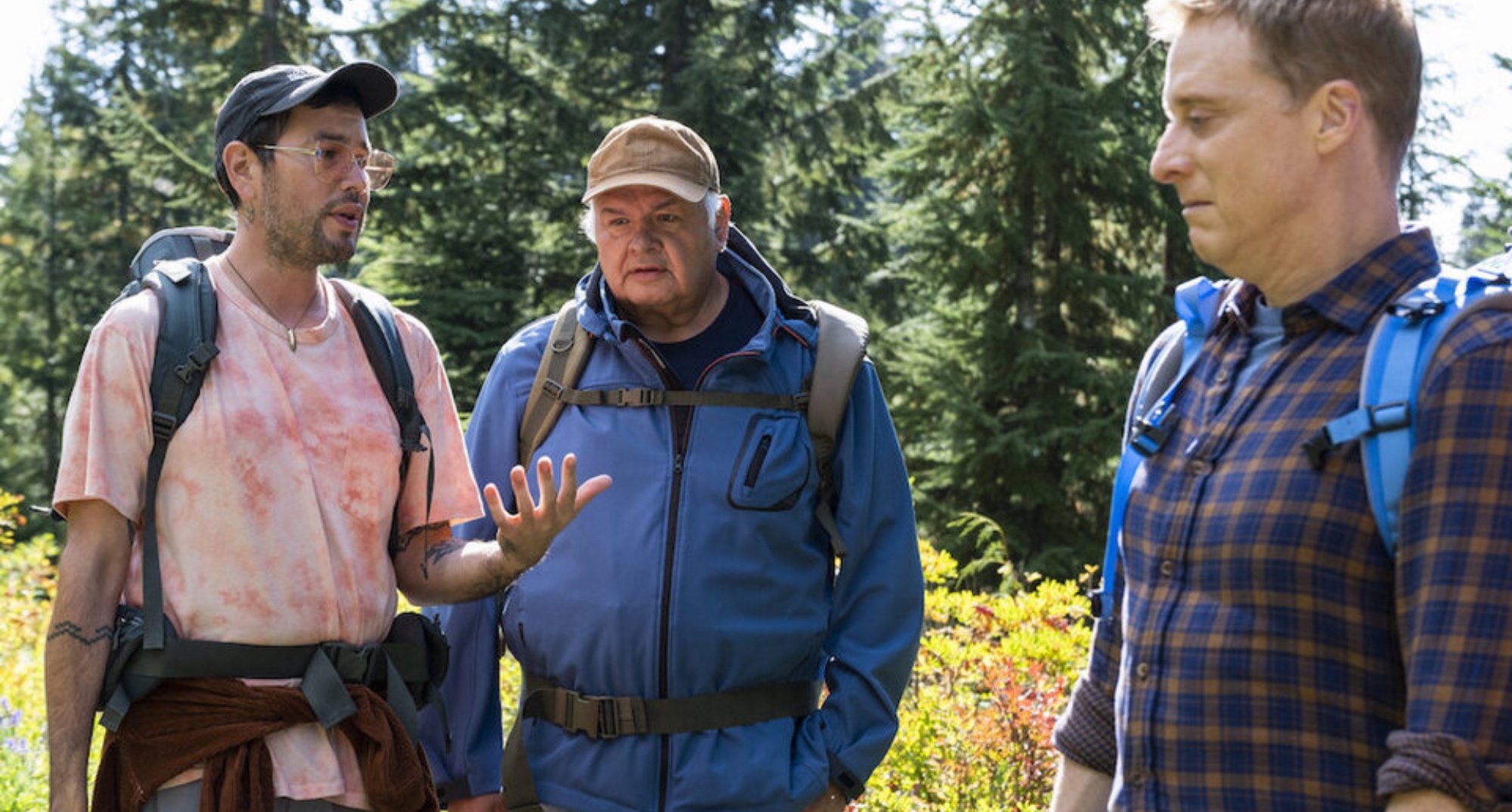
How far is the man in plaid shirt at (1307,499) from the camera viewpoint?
169 cm

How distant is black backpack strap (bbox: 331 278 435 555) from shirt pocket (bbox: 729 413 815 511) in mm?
660

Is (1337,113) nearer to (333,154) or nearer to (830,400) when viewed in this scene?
(830,400)

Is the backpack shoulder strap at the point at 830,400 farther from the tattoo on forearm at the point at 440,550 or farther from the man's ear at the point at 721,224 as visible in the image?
the tattoo on forearm at the point at 440,550

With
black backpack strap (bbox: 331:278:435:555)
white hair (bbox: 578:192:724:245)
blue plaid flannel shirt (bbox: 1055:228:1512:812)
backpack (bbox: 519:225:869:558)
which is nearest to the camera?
blue plaid flannel shirt (bbox: 1055:228:1512:812)

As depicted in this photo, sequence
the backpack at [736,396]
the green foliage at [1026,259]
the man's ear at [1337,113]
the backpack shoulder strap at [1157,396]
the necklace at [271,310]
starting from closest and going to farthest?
1. the man's ear at [1337,113]
2. the backpack shoulder strap at [1157,396]
3. the necklace at [271,310]
4. the backpack at [736,396]
5. the green foliage at [1026,259]

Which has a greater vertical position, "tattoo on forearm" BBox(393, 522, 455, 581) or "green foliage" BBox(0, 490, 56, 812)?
"tattoo on forearm" BBox(393, 522, 455, 581)

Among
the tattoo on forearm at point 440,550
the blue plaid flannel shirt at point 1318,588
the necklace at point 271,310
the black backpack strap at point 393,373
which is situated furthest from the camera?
the tattoo on forearm at point 440,550

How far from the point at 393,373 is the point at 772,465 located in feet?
2.75

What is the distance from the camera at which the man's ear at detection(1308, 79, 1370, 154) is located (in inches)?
74.7

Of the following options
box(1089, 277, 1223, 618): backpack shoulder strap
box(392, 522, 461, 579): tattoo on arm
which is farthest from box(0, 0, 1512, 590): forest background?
box(1089, 277, 1223, 618): backpack shoulder strap

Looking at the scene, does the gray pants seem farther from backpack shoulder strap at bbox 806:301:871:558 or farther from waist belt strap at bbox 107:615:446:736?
backpack shoulder strap at bbox 806:301:871:558

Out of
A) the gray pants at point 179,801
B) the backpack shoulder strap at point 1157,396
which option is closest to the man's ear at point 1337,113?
the backpack shoulder strap at point 1157,396

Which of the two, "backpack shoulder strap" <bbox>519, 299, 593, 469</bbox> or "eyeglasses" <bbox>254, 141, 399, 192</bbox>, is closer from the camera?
"eyeglasses" <bbox>254, 141, 399, 192</bbox>

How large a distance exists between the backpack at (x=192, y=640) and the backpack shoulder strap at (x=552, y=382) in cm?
46
